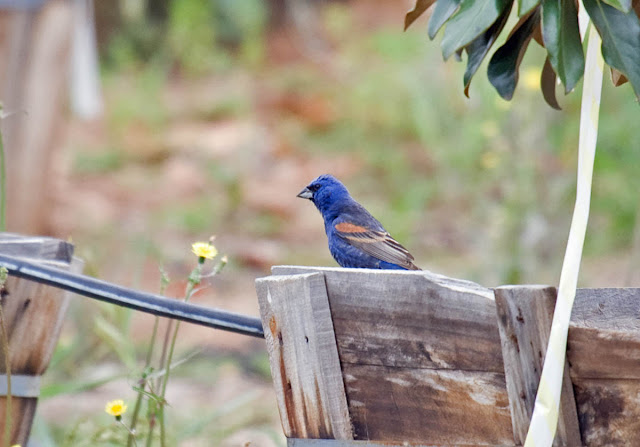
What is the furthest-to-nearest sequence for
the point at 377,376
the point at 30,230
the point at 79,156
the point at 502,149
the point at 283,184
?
the point at 79,156, the point at 283,184, the point at 30,230, the point at 502,149, the point at 377,376

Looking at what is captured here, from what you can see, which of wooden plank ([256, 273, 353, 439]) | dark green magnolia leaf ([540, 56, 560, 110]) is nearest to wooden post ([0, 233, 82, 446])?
wooden plank ([256, 273, 353, 439])

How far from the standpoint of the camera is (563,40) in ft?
4.36

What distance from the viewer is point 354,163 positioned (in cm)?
716

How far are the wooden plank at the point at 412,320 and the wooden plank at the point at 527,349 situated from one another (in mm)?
34

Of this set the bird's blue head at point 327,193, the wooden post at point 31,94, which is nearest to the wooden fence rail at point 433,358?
the bird's blue head at point 327,193

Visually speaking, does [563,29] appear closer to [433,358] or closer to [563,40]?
[563,40]

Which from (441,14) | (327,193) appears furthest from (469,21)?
(327,193)

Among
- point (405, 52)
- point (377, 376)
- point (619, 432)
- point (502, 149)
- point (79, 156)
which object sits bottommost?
point (619, 432)

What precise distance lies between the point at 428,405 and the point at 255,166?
607cm

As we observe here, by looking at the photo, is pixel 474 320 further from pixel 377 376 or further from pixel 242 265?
pixel 242 265

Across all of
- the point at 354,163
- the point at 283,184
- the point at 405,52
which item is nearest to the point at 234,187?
the point at 283,184

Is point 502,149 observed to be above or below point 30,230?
below

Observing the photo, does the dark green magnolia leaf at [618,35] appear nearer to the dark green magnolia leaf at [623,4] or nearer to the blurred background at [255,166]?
the dark green magnolia leaf at [623,4]

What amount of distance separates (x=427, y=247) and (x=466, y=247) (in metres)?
0.29
